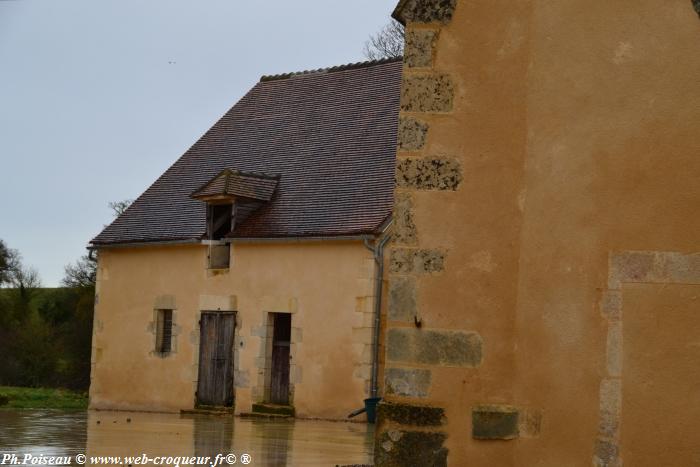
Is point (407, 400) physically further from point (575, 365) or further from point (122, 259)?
point (122, 259)

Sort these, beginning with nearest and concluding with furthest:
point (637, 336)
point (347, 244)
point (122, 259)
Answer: point (637, 336) → point (347, 244) → point (122, 259)

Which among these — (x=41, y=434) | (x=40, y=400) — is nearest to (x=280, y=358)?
(x=40, y=400)

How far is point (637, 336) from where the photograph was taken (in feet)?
21.9

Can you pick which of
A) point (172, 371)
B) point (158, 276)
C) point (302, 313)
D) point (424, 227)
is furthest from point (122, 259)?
point (424, 227)

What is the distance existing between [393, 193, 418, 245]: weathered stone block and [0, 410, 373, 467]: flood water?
9.86ft

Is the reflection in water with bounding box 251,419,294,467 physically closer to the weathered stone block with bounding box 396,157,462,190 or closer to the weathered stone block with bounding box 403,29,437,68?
the weathered stone block with bounding box 396,157,462,190

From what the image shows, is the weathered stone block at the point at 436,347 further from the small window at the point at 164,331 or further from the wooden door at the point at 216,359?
the small window at the point at 164,331

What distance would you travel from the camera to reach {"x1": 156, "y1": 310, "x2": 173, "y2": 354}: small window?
72.5 feet

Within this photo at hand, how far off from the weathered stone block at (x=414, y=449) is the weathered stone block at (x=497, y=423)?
21 centimetres

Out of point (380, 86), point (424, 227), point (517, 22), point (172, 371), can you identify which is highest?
point (380, 86)

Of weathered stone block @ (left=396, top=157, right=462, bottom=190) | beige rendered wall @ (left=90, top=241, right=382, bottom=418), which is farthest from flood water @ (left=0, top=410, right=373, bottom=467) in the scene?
weathered stone block @ (left=396, top=157, right=462, bottom=190)

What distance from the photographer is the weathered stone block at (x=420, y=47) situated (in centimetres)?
708

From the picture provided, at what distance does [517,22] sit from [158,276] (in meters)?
15.9

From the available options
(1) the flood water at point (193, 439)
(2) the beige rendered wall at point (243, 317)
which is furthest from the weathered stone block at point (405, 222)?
(2) the beige rendered wall at point (243, 317)
